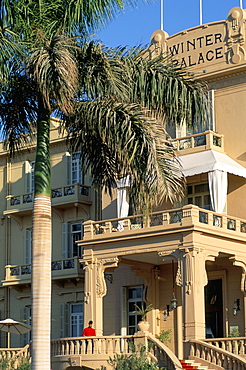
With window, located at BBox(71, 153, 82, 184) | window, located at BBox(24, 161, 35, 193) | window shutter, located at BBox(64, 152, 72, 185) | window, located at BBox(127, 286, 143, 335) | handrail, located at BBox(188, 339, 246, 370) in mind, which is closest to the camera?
handrail, located at BBox(188, 339, 246, 370)

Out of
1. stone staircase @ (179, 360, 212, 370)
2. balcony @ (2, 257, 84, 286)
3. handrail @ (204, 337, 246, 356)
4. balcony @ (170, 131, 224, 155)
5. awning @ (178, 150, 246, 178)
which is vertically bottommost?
stone staircase @ (179, 360, 212, 370)

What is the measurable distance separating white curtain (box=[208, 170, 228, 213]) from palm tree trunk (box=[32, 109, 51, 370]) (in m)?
11.4

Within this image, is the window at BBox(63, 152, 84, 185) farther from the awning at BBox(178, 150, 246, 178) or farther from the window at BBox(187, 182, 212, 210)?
the awning at BBox(178, 150, 246, 178)

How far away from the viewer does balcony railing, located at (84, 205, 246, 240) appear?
2480cm

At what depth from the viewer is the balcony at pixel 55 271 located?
32.0 metres

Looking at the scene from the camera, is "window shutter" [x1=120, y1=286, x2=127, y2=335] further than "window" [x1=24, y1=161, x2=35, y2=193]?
No

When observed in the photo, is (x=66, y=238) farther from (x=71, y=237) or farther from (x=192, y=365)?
(x=192, y=365)

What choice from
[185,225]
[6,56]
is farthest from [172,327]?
[6,56]

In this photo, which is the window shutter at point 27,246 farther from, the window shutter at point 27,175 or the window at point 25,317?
the window at point 25,317

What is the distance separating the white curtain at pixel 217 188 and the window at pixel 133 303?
5.63m

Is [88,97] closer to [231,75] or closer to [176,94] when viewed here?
[176,94]

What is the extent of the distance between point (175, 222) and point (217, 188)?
1968 mm

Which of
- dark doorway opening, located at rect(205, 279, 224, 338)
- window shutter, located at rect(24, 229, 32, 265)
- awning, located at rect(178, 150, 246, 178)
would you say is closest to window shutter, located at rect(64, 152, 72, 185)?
window shutter, located at rect(24, 229, 32, 265)

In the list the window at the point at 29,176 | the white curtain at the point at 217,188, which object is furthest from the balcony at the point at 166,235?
the window at the point at 29,176
